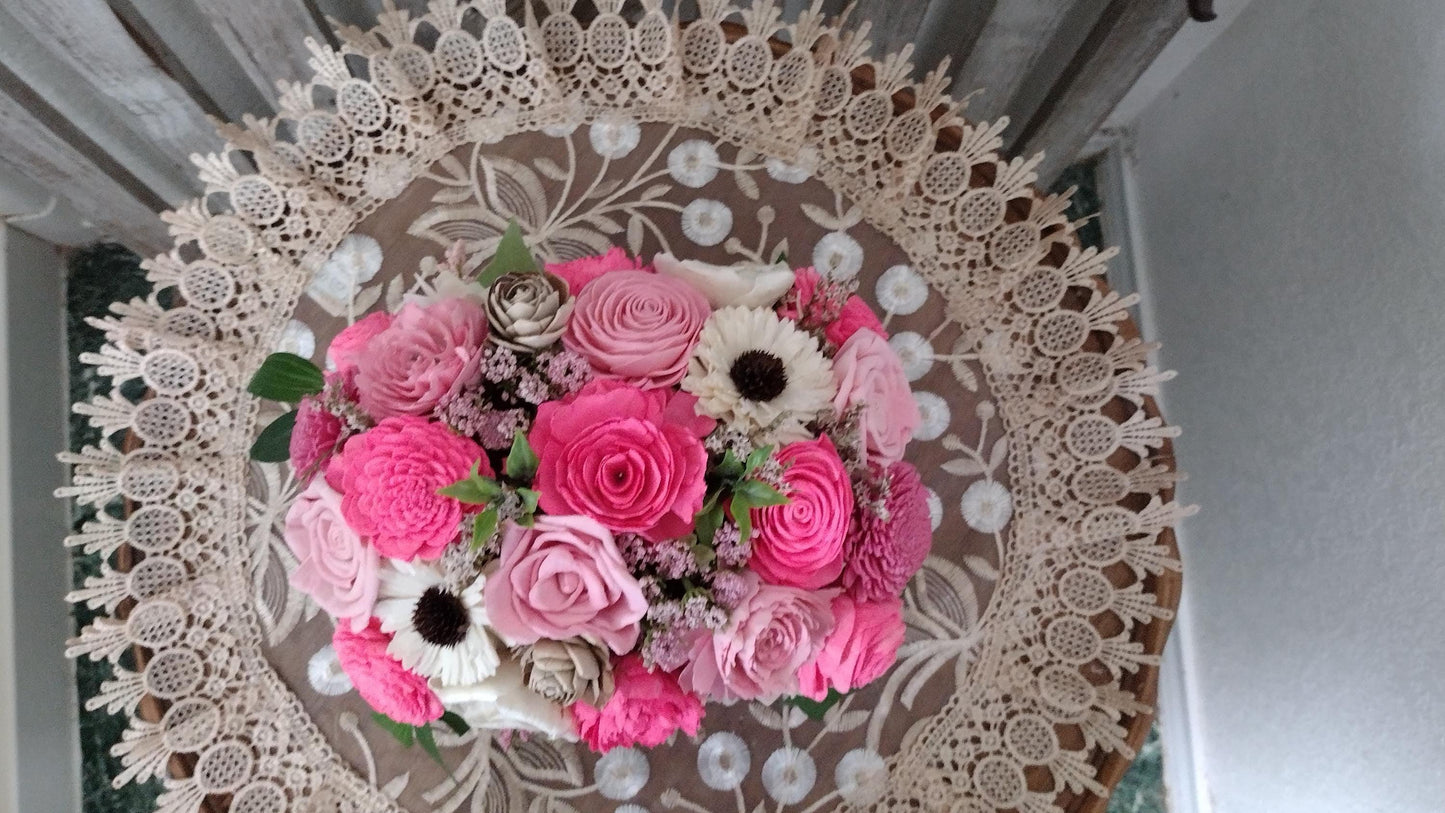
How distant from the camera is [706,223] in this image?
0.76m

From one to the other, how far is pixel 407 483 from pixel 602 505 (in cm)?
12

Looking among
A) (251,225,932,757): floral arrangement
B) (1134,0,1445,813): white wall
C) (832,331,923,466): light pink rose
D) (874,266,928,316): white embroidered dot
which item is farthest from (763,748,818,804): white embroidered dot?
(1134,0,1445,813): white wall

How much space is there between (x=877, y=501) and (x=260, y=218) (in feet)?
1.78

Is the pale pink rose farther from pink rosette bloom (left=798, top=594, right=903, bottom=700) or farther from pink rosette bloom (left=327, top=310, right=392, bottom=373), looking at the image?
pink rosette bloom (left=798, top=594, right=903, bottom=700)

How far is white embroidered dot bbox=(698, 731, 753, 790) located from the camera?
71cm

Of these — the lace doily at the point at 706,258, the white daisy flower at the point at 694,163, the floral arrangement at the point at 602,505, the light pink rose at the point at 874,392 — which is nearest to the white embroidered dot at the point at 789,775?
the lace doily at the point at 706,258

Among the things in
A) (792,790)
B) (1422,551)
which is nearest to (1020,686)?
(792,790)

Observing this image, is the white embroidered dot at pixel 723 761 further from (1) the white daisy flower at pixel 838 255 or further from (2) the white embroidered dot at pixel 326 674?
(1) the white daisy flower at pixel 838 255

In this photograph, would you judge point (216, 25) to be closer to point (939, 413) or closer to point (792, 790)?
point (939, 413)

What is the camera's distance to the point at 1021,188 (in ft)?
2.43

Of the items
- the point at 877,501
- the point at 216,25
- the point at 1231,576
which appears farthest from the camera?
the point at 1231,576

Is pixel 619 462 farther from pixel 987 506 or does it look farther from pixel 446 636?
pixel 987 506

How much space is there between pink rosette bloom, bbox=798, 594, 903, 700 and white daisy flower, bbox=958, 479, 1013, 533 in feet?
0.65

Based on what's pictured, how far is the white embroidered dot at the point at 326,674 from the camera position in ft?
2.31
